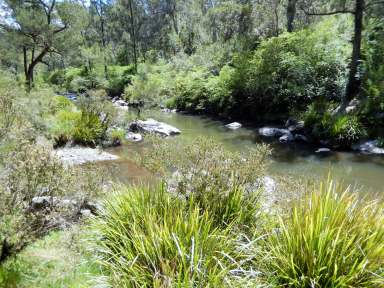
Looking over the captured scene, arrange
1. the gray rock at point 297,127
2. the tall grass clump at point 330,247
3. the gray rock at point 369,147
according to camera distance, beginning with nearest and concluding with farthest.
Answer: the tall grass clump at point 330,247
the gray rock at point 369,147
the gray rock at point 297,127

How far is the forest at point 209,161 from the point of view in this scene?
3518 mm

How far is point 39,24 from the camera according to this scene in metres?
20.9

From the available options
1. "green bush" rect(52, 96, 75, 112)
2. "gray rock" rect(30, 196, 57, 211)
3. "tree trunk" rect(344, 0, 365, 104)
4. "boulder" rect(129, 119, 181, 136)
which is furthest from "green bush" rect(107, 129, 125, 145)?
"gray rock" rect(30, 196, 57, 211)

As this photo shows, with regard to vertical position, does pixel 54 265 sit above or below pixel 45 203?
below

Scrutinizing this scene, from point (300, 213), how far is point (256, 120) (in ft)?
60.8

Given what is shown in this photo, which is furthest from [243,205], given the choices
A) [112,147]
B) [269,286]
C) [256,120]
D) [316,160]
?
[256,120]

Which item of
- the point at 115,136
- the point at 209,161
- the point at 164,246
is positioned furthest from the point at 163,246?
the point at 115,136

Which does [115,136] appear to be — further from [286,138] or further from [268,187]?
[268,187]

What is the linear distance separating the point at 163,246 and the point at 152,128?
15.8m

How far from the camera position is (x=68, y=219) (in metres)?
5.85

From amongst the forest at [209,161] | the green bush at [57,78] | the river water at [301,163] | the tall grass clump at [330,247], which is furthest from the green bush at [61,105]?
the green bush at [57,78]

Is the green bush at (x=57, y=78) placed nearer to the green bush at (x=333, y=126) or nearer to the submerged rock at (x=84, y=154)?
the submerged rock at (x=84, y=154)

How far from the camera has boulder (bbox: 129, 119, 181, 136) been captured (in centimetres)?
1883

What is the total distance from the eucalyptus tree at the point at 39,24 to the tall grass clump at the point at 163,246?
18.8 m
